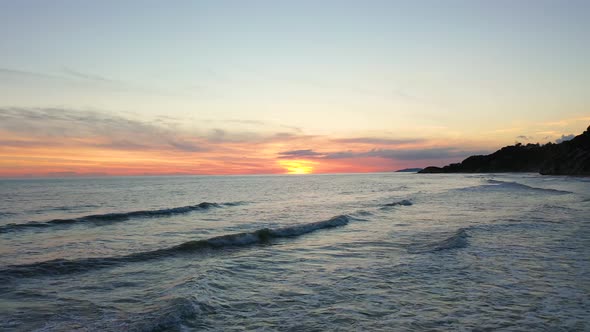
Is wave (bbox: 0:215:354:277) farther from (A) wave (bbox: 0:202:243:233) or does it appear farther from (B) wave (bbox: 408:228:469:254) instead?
(A) wave (bbox: 0:202:243:233)

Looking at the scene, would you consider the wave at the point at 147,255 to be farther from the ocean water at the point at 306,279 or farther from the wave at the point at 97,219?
the wave at the point at 97,219

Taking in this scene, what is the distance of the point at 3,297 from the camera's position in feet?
32.7

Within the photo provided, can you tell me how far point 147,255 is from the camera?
49.6ft

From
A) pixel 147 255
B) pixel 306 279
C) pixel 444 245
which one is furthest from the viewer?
pixel 444 245

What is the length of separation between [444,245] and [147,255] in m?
12.4

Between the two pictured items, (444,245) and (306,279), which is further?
(444,245)

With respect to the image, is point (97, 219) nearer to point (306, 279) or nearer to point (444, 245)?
point (306, 279)

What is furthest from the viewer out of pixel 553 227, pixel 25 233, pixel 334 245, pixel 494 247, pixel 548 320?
pixel 25 233

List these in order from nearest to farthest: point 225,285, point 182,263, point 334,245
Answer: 1. point 225,285
2. point 182,263
3. point 334,245

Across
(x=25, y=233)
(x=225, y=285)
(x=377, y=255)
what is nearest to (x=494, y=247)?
(x=377, y=255)

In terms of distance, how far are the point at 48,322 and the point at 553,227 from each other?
22210mm

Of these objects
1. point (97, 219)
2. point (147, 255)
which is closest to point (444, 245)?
point (147, 255)

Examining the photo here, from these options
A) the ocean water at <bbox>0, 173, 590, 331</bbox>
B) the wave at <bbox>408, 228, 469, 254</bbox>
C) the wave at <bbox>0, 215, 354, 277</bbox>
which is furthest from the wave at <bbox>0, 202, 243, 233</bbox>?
the wave at <bbox>408, 228, 469, 254</bbox>

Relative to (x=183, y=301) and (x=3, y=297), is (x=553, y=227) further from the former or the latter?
(x=3, y=297)
